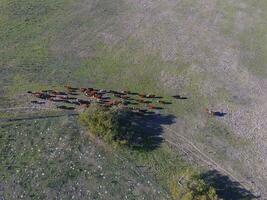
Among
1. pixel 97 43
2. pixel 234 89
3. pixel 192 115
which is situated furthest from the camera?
pixel 97 43

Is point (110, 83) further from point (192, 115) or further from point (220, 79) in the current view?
point (220, 79)

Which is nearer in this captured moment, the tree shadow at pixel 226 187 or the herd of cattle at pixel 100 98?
the tree shadow at pixel 226 187

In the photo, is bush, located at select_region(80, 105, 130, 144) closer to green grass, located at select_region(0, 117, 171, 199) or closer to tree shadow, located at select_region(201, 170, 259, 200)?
green grass, located at select_region(0, 117, 171, 199)

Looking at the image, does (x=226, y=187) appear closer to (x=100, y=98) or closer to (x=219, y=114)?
(x=219, y=114)

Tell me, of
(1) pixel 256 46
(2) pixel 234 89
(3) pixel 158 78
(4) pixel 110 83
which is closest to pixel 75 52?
(4) pixel 110 83

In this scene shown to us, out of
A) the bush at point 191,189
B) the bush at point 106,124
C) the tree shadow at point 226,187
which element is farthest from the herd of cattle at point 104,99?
the bush at point 191,189

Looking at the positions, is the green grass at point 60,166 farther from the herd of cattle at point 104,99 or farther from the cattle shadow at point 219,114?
the cattle shadow at point 219,114
